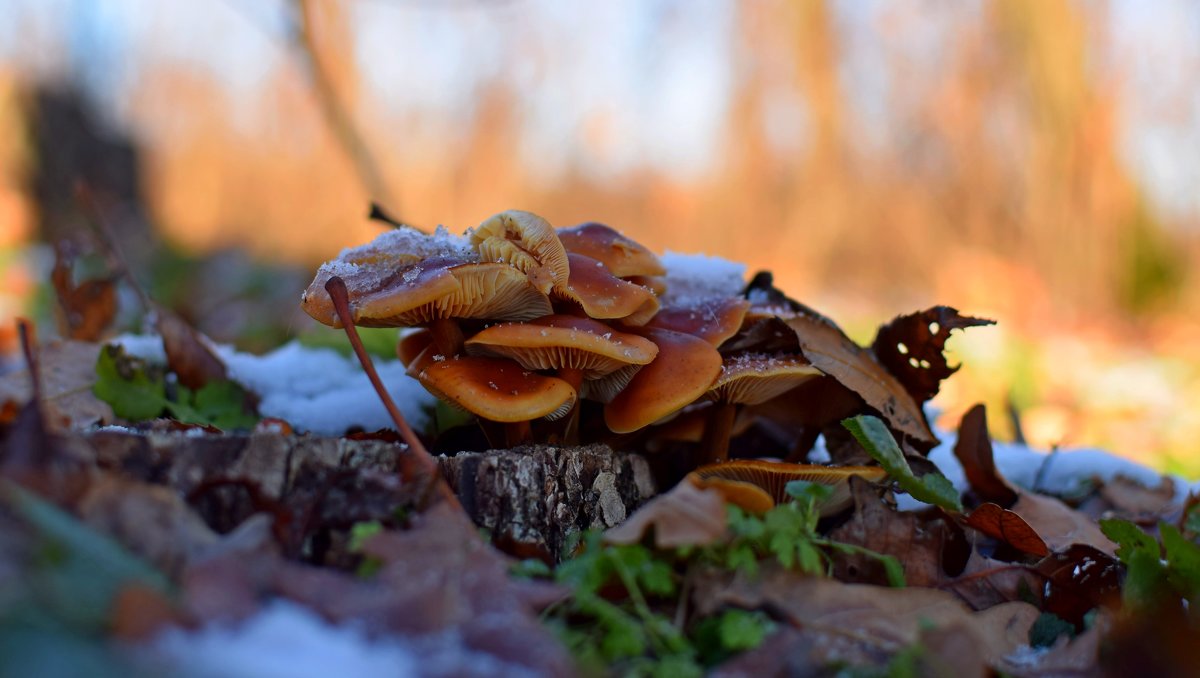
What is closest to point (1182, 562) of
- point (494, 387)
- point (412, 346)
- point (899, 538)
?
point (899, 538)

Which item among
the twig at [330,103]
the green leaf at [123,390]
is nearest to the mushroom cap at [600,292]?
the green leaf at [123,390]

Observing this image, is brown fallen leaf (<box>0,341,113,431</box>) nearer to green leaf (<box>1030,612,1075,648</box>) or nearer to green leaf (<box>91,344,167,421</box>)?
green leaf (<box>91,344,167,421</box>)

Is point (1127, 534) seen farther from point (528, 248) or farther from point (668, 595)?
point (528, 248)

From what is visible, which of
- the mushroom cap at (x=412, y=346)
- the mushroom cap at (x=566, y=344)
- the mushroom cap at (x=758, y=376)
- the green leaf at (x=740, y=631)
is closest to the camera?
the green leaf at (x=740, y=631)

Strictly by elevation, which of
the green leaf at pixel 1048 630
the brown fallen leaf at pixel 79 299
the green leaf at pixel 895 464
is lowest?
the green leaf at pixel 1048 630

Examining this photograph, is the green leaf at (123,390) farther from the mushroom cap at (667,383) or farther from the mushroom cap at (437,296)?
the mushroom cap at (667,383)

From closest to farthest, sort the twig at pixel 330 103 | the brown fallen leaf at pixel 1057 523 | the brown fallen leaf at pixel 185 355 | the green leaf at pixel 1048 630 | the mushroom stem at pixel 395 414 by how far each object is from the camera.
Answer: the mushroom stem at pixel 395 414 → the green leaf at pixel 1048 630 → the brown fallen leaf at pixel 1057 523 → the brown fallen leaf at pixel 185 355 → the twig at pixel 330 103

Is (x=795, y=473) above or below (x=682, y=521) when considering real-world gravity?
above
